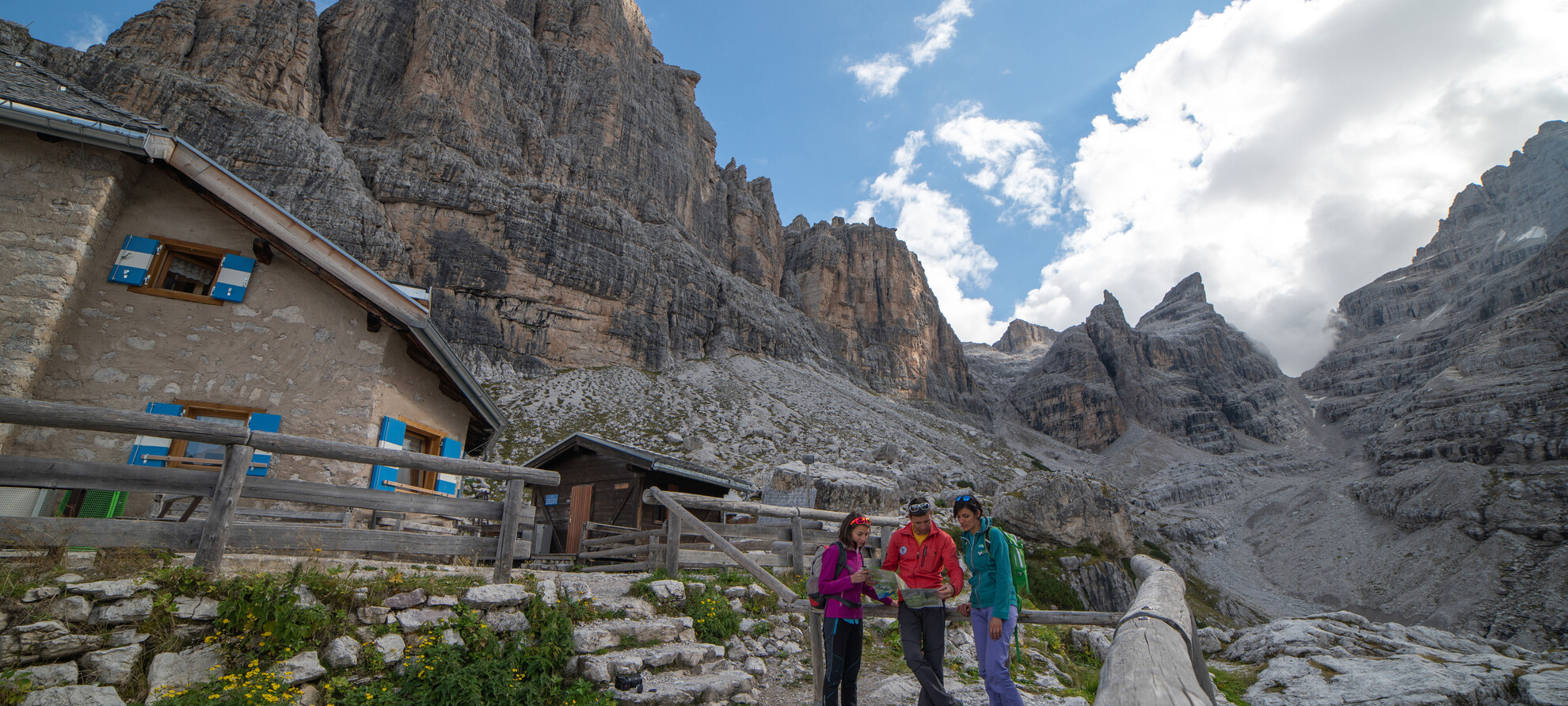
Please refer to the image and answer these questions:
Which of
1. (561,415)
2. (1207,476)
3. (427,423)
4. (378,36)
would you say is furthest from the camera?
(1207,476)

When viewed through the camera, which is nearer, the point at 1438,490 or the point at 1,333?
the point at 1,333

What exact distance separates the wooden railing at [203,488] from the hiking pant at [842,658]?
11.7 ft

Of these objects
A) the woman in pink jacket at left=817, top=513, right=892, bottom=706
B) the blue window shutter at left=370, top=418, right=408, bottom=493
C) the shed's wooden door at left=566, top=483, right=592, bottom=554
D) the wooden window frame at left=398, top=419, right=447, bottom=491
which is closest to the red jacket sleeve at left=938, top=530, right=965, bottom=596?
the woman in pink jacket at left=817, top=513, right=892, bottom=706

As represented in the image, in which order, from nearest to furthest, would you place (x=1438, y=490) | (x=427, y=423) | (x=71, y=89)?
→ (x=71, y=89) → (x=427, y=423) → (x=1438, y=490)

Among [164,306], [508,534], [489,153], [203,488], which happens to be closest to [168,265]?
[164,306]

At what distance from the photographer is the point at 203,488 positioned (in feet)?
18.0

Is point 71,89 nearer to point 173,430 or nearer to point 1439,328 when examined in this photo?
point 173,430

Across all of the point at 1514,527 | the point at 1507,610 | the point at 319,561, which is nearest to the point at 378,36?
the point at 319,561

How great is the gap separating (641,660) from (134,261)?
1004 centimetres

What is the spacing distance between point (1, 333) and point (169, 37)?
8070 cm

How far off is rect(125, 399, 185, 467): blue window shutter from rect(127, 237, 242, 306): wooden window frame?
5.63ft

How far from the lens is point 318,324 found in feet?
35.2

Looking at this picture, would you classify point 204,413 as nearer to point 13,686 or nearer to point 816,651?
point 13,686

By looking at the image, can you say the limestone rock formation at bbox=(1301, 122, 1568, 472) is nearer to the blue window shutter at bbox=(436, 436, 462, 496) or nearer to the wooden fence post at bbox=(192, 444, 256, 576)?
the blue window shutter at bbox=(436, 436, 462, 496)
